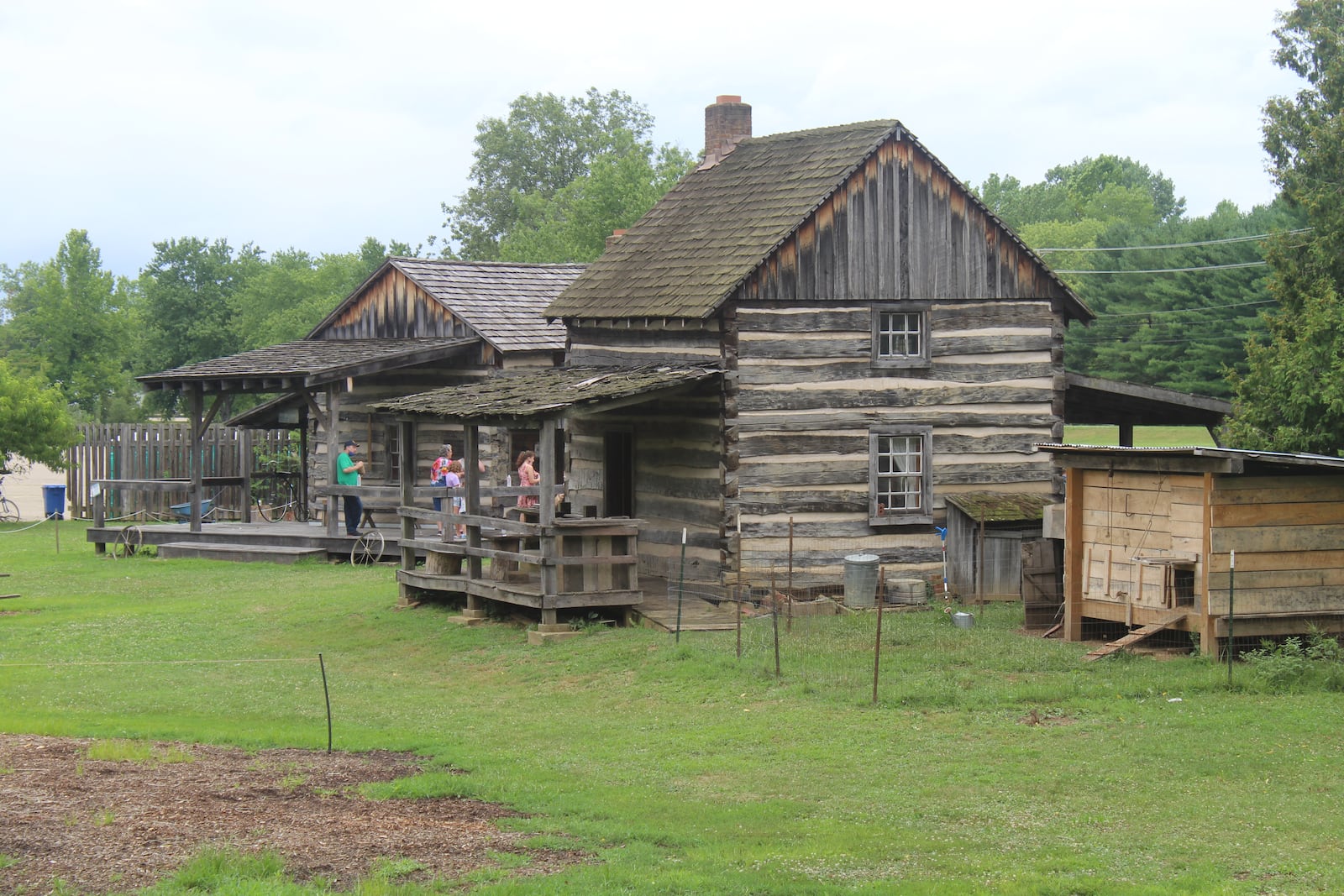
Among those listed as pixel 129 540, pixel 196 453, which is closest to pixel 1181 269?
pixel 196 453

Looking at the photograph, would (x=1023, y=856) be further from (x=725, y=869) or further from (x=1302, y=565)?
(x=1302, y=565)

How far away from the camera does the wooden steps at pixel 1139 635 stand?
1609 cm

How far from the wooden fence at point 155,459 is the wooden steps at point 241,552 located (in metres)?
4.90

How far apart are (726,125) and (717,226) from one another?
4046mm

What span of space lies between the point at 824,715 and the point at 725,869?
4945 mm

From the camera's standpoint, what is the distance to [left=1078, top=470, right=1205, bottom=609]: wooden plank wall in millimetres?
16109

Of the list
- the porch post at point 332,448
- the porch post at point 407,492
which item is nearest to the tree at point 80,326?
the porch post at point 332,448

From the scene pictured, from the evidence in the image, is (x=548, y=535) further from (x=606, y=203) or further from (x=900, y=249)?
(x=606, y=203)

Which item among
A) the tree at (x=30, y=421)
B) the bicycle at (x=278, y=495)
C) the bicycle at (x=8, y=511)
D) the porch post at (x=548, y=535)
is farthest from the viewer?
the bicycle at (x=8, y=511)

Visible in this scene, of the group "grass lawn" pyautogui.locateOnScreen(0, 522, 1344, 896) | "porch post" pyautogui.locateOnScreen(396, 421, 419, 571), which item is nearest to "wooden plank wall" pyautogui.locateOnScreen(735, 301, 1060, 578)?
"grass lawn" pyautogui.locateOnScreen(0, 522, 1344, 896)

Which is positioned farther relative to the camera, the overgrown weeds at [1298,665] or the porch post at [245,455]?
the porch post at [245,455]

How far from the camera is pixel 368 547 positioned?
89.4 feet

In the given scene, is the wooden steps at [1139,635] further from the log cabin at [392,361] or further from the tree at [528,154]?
the tree at [528,154]

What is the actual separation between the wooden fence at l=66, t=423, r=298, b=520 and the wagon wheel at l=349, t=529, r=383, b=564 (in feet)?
26.6
